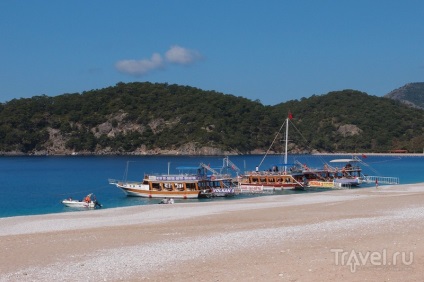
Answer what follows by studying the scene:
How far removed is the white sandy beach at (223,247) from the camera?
16.9 metres

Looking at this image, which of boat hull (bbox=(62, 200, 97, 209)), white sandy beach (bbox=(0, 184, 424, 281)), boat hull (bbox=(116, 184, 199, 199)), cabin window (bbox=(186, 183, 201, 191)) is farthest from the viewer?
cabin window (bbox=(186, 183, 201, 191))

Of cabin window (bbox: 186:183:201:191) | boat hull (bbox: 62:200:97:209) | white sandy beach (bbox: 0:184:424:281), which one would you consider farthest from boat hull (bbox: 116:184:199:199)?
white sandy beach (bbox: 0:184:424:281)

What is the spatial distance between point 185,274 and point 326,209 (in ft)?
73.3

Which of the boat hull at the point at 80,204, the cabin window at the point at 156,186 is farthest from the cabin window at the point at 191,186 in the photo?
the boat hull at the point at 80,204

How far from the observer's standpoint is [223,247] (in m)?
21.6

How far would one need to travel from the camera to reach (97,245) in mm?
23312

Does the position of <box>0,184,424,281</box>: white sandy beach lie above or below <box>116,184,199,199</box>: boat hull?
above

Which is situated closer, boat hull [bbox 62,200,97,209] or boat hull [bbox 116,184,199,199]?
boat hull [bbox 62,200,97,209]

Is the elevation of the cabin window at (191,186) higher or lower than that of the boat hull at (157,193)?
higher

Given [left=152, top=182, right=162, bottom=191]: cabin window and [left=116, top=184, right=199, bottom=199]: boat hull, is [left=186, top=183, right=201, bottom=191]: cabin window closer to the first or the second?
[left=116, top=184, right=199, bottom=199]: boat hull

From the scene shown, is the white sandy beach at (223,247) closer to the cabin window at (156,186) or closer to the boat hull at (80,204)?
the boat hull at (80,204)

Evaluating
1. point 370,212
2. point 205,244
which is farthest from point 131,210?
point 205,244

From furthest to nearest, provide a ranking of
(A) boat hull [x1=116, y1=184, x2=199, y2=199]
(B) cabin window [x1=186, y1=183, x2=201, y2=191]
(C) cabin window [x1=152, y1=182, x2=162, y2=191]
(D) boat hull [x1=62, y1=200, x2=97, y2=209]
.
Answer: (C) cabin window [x1=152, y1=182, x2=162, y2=191], (B) cabin window [x1=186, y1=183, x2=201, y2=191], (A) boat hull [x1=116, y1=184, x2=199, y2=199], (D) boat hull [x1=62, y1=200, x2=97, y2=209]

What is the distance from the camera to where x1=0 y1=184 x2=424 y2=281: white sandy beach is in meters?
16.9
